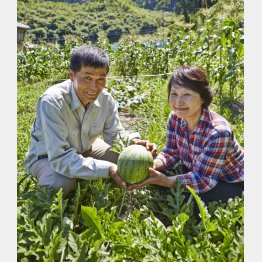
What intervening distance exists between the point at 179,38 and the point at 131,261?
8551 millimetres

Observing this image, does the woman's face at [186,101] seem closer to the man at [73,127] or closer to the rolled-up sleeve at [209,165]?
the rolled-up sleeve at [209,165]

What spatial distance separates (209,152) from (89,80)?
126 centimetres

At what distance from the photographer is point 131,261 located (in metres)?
2.42

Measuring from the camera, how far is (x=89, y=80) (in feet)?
10.0

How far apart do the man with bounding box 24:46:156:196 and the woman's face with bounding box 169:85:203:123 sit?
559 millimetres

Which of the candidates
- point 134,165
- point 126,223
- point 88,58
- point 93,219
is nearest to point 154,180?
point 134,165

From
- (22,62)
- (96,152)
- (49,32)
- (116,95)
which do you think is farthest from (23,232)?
(49,32)

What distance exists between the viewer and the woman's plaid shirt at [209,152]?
112 inches

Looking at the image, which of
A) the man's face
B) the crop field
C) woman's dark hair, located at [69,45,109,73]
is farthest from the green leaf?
woman's dark hair, located at [69,45,109,73]

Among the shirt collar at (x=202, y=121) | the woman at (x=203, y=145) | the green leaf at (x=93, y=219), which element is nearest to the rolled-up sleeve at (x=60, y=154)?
the woman at (x=203, y=145)

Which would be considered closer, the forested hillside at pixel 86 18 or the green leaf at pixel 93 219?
the green leaf at pixel 93 219

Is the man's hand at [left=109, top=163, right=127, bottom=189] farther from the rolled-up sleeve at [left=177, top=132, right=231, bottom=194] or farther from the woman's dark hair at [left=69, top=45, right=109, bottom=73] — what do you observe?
the woman's dark hair at [left=69, top=45, right=109, bottom=73]

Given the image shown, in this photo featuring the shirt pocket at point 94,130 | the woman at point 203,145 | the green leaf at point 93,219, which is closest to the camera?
the green leaf at point 93,219

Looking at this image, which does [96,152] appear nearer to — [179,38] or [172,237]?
[172,237]
